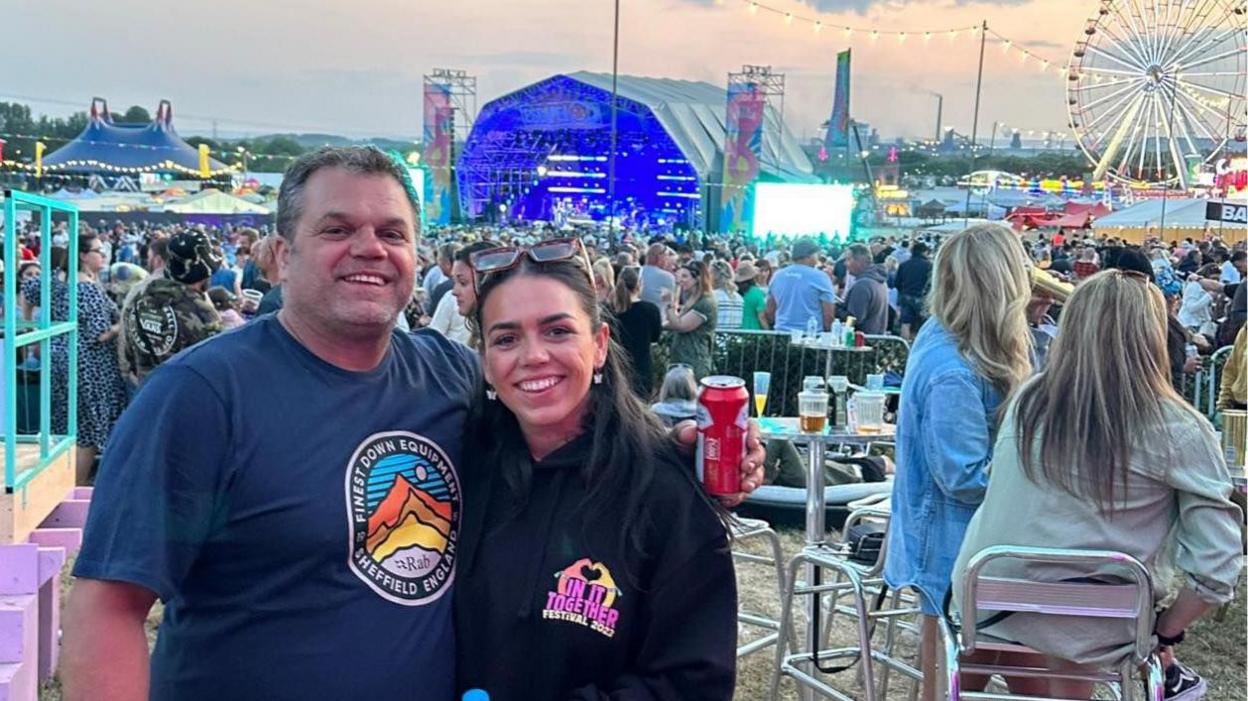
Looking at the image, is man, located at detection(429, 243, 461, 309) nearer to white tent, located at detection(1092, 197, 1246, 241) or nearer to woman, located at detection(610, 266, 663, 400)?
woman, located at detection(610, 266, 663, 400)

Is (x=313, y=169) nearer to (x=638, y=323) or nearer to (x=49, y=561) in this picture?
(x=49, y=561)

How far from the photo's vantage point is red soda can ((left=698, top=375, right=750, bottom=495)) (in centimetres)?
174

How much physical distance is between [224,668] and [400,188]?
0.87 m

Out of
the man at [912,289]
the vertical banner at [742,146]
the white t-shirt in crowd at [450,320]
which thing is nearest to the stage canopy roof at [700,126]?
the vertical banner at [742,146]

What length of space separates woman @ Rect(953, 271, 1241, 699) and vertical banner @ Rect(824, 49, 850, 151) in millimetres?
34129

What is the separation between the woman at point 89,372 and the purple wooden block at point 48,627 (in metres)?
2.09

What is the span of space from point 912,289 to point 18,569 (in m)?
10.8

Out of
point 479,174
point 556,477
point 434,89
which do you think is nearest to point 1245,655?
point 556,477

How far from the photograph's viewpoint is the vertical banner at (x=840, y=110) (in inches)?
1414

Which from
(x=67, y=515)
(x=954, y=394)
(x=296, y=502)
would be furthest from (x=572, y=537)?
(x=67, y=515)

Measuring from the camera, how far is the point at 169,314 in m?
5.28

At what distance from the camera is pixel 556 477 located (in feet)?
5.55

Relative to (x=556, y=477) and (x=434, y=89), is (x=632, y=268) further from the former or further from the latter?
(x=434, y=89)

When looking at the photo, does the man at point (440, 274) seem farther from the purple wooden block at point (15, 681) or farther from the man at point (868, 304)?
the purple wooden block at point (15, 681)
